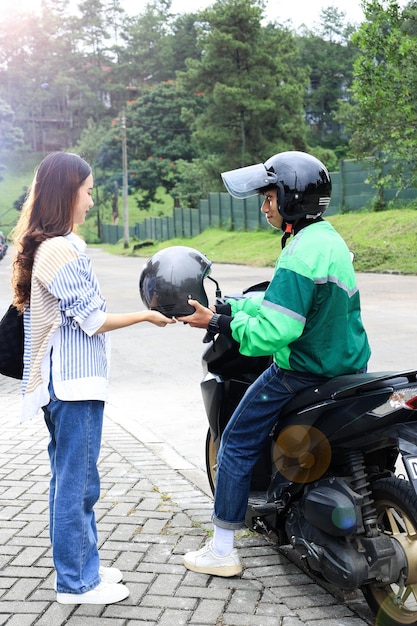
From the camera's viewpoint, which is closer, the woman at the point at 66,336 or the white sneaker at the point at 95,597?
the woman at the point at 66,336

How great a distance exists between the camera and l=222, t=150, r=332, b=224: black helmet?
3178 mm

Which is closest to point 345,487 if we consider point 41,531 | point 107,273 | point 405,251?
point 41,531

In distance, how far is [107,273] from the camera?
26422 mm

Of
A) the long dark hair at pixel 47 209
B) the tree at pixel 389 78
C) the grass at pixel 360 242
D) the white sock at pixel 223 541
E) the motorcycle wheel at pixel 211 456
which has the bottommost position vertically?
the grass at pixel 360 242

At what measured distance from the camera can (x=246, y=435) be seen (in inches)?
133

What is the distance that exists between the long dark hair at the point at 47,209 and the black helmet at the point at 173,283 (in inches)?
14.8

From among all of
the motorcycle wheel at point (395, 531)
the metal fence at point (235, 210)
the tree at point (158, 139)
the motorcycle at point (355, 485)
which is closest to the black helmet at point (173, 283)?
the motorcycle at point (355, 485)

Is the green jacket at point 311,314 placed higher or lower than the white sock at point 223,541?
higher

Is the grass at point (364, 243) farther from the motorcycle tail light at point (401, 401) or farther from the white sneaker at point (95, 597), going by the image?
the motorcycle tail light at point (401, 401)

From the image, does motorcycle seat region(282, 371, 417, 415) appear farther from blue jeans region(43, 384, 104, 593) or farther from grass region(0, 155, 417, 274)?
grass region(0, 155, 417, 274)

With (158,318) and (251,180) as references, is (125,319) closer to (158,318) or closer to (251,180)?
(158,318)

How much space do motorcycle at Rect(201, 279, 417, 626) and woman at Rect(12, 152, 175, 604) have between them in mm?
706

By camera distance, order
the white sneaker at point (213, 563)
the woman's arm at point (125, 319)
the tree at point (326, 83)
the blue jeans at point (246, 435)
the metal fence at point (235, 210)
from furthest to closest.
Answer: the tree at point (326, 83), the metal fence at point (235, 210), the white sneaker at point (213, 563), the blue jeans at point (246, 435), the woman's arm at point (125, 319)

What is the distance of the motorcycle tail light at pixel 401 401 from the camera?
2.82 m
